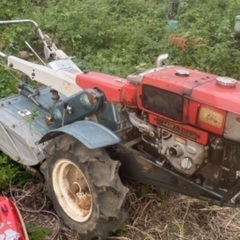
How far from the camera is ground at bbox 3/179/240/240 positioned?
339cm

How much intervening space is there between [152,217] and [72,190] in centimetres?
63

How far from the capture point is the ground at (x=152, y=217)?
339cm

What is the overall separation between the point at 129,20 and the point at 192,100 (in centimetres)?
512

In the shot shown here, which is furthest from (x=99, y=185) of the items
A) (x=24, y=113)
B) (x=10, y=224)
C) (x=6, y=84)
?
(x=6, y=84)

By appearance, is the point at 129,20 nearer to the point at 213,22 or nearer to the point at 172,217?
the point at 213,22

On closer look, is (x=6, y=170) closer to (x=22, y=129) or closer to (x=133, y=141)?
(x=22, y=129)

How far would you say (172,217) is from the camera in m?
3.56

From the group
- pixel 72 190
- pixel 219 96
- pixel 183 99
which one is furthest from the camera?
pixel 72 190

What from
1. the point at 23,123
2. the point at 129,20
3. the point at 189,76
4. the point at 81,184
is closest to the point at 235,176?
the point at 189,76

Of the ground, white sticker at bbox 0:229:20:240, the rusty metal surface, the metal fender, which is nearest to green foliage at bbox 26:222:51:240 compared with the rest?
the ground

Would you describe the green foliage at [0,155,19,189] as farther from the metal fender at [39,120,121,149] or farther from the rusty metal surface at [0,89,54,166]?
the metal fender at [39,120,121,149]

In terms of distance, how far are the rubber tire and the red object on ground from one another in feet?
1.44

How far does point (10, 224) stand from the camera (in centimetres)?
302

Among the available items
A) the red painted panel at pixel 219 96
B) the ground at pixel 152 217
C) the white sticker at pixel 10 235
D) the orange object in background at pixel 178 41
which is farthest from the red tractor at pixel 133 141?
the orange object in background at pixel 178 41
